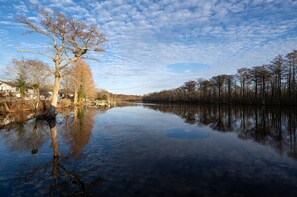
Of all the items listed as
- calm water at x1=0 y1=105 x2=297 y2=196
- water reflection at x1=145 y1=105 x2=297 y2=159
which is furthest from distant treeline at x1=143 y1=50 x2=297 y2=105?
calm water at x1=0 y1=105 x2=297 y2=196

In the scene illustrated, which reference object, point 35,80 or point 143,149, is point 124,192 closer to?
point 143,149

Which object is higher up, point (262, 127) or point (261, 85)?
point (261, 85)

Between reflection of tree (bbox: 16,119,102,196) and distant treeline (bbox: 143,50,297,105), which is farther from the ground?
distant treeline (bbox: 143,50,297,105)

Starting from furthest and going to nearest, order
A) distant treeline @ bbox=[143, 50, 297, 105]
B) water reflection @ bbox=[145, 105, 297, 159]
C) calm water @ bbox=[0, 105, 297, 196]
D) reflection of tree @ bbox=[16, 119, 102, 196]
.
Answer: distant treeline @ bbox=[143, 50, 297, 105] < water reflection @ bbox=[145, 105, 297, 159] < calm water @ bbox=[0, 105, 297, 196] < reflection of tree @ bbox=[16, 119, 102, 196]

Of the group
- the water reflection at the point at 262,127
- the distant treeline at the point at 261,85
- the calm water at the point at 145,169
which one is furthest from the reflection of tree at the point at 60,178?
the distant treeline at the point at 261,85

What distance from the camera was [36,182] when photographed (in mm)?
4406

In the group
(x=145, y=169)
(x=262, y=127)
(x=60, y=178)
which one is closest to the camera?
(x=60, y=178)

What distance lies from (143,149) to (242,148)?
468 centimetres

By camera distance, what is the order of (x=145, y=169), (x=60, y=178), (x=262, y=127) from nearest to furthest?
(x=60, y=178)
(x=145, y=169)
(x=262, y=127)

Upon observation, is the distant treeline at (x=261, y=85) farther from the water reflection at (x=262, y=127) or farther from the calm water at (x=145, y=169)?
the calm water at (x=145, y=169)

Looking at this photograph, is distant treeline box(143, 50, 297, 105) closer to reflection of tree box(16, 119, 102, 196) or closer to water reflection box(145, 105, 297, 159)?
water reflection box(145, 105, 297, 159)

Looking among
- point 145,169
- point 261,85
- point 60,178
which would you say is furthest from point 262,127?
point 261,85

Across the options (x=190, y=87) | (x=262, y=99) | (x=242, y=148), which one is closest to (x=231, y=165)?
(x=242, y=148)

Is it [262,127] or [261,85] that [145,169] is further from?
[261,85]
